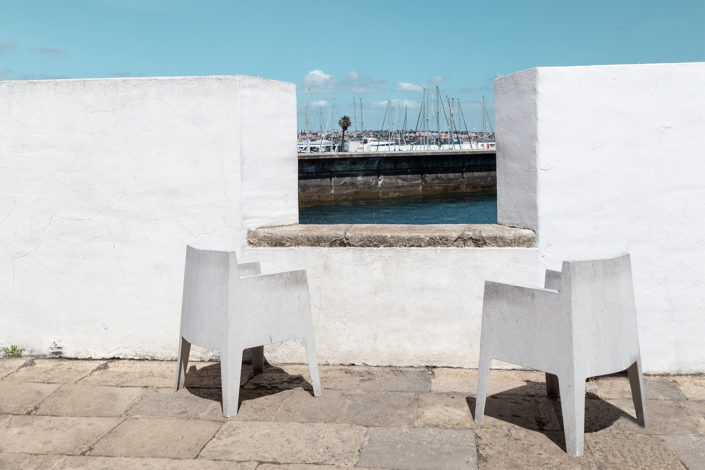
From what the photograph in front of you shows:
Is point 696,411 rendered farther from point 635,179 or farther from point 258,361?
point 258,361

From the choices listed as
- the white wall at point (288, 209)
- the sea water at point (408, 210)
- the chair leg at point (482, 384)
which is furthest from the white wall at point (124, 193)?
the sea water at point (408, 210)

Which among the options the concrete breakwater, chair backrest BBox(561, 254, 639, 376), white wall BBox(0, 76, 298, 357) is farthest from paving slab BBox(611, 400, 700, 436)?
the concrete breakwater

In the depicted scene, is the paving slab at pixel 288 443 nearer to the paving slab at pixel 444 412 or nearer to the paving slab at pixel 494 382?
the paving slab at pixel 444 412

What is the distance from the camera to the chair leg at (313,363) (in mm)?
3311

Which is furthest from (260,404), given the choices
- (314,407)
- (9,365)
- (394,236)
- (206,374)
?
(9,365)

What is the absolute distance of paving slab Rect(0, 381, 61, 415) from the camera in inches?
130

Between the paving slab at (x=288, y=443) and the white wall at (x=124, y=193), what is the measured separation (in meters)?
1.29

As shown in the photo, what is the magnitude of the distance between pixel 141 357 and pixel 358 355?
1.32 m

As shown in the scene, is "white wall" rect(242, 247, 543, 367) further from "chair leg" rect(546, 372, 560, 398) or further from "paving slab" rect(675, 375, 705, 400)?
"paving slab" rect(675, 375, 705, 400)

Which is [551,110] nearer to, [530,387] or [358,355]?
[530,387]

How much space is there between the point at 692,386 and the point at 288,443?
2.11 metres

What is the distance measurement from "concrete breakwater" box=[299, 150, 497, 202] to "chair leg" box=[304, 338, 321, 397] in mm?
36801

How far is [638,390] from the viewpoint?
2.94 meters

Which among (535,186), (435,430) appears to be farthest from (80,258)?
(535,186)
